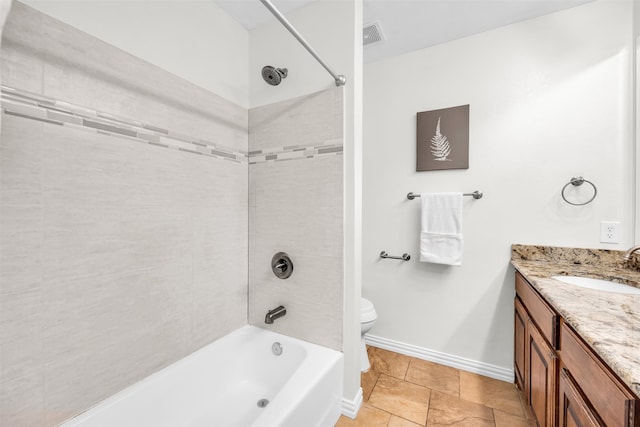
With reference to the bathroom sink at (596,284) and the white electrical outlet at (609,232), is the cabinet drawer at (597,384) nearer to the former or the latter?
the bathroom sink at (596,284)

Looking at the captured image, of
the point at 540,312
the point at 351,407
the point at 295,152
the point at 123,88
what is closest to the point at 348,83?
the point at 295,152

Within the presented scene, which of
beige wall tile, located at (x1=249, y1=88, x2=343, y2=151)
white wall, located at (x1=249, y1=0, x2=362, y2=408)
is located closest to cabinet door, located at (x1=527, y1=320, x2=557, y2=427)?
white wall, located at (x1=249, y1=0, x2=362, y2=408)

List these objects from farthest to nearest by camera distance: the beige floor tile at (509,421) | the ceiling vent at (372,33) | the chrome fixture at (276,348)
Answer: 1. the ceiling vent at (372,33)
2. the chrome fixture at (276,348)
3. the beige floor tile at (509,421)

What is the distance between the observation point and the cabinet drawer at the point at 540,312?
97 cm

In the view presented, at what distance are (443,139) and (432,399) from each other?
5.50 feet

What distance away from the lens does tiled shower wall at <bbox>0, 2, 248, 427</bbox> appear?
2.67ft

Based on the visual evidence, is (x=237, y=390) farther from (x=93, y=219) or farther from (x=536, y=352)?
(x=536, y=352)

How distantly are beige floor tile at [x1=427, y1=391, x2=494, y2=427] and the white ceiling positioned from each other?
7.68ft

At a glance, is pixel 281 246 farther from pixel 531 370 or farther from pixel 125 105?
pixel 531 370

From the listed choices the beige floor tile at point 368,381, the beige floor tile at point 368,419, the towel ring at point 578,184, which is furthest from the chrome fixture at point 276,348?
the towel ring at point 578,184

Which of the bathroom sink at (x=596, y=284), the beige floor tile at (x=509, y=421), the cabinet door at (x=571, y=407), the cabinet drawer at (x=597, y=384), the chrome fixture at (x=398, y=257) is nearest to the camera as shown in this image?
the cabinet drawer at (x=597, y=384)

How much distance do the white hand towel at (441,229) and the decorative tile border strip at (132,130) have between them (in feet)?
2.89

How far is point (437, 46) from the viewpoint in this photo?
185 cm

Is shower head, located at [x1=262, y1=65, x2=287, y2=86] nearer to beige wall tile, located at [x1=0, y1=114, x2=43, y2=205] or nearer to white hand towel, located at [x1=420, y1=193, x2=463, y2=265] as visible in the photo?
beige wall tile, located at [x1=0, y1=114, x2=43, y2=205]
